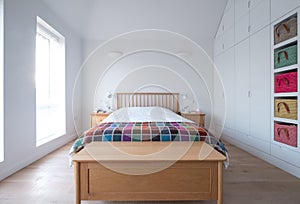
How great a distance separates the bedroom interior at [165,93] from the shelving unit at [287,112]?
0.01 m

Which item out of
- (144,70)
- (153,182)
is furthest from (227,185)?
(144,70)

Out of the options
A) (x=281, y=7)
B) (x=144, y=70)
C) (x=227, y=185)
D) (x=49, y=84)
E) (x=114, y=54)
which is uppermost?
(x=281, y=7)

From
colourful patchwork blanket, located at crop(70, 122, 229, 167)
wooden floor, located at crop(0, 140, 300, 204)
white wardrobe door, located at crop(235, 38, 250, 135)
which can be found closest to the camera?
wooden floor, located at crop(0, 140, 300, 204)

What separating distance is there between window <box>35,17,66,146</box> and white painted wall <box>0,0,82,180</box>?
0.92 ft

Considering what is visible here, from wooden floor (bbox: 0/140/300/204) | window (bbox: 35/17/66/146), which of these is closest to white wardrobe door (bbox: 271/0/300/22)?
wooden floor (bbox: 0/140/300/204)

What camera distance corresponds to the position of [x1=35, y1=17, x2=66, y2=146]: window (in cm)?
325

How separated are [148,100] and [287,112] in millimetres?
2632

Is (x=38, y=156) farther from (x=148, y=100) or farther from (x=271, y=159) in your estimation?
(x=271, y=159)

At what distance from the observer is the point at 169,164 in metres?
1.52

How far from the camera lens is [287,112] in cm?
246

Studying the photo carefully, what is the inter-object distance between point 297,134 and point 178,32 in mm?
2978

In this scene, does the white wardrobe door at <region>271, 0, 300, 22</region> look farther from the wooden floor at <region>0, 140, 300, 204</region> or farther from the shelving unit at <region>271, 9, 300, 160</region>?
the wooden floor at <region>0, 140, 300, 204</region>

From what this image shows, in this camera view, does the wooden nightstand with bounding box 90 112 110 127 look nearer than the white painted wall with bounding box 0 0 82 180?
No

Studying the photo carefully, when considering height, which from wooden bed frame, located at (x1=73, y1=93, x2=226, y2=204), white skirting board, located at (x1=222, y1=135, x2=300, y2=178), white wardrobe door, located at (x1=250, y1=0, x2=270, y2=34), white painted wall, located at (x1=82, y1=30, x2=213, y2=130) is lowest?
white skirting board, located at (x1=222, y1=135, x2=300, y2=178)
